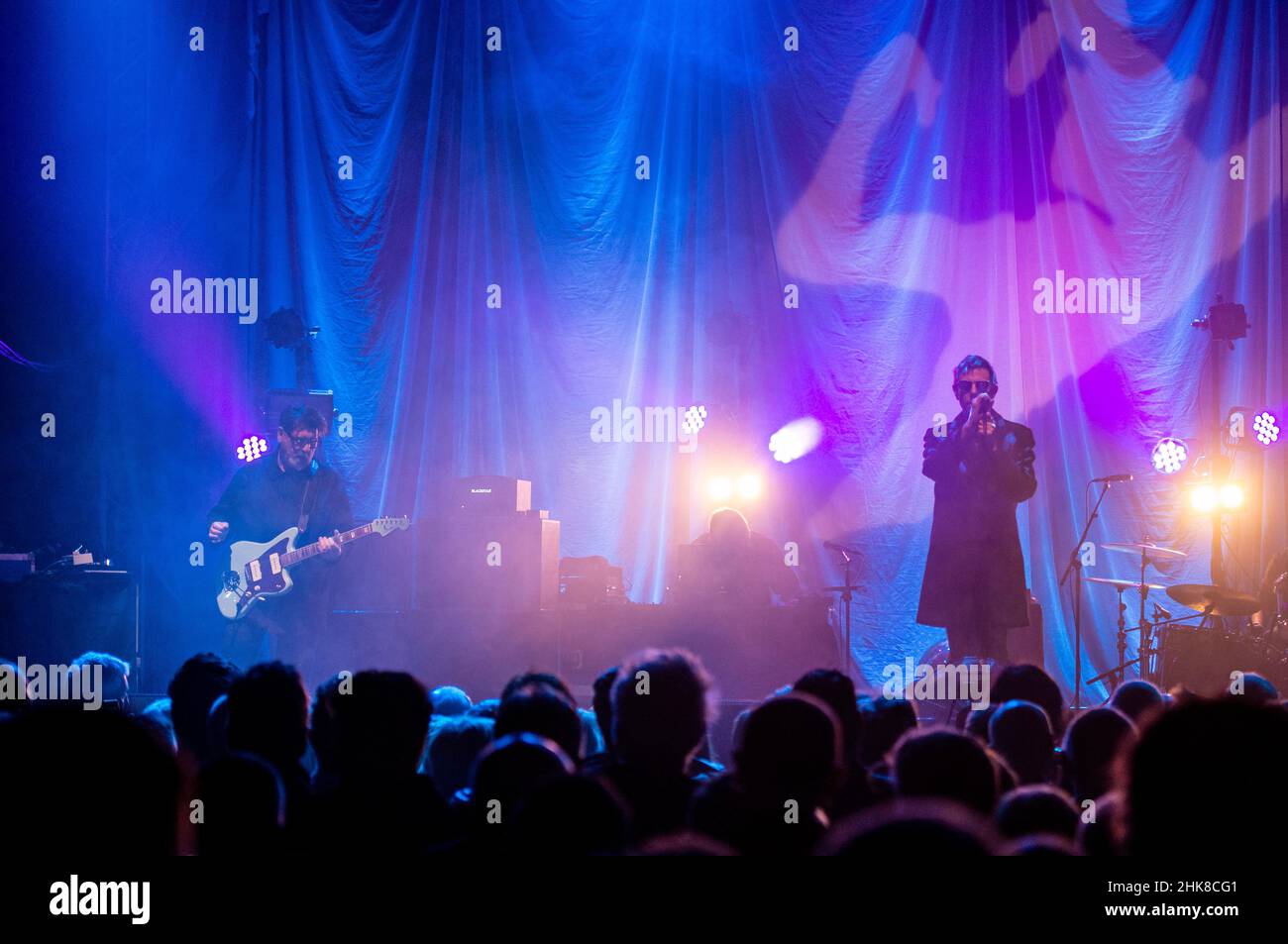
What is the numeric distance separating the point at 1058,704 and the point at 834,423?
5.71m

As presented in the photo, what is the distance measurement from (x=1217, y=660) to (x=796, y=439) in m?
3.69

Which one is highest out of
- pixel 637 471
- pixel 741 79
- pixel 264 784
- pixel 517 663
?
pixel 741 79

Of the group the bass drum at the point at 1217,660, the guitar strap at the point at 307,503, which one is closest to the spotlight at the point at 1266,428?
the bass drum at the point at 1217,660

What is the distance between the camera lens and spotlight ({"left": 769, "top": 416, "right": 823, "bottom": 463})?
941 centimetres

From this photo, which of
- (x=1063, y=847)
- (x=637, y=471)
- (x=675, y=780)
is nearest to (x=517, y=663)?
(x=637, y=471)

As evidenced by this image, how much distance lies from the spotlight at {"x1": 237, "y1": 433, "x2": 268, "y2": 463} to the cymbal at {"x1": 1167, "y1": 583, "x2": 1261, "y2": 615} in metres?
6.50

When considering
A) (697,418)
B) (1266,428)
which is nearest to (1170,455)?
(1266,428)

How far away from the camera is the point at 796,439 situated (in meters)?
9.42

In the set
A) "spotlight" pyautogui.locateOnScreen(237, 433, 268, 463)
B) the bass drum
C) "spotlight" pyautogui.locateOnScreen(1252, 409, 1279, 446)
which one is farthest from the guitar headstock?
"spotlight" pyautogui.locateOnScreen(1252, 409, 1279, 446)

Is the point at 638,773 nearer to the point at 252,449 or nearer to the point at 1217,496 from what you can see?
the point at 252,449

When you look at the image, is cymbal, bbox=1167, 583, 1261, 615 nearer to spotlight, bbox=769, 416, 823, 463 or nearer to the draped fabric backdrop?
the draped fabric backdrop
